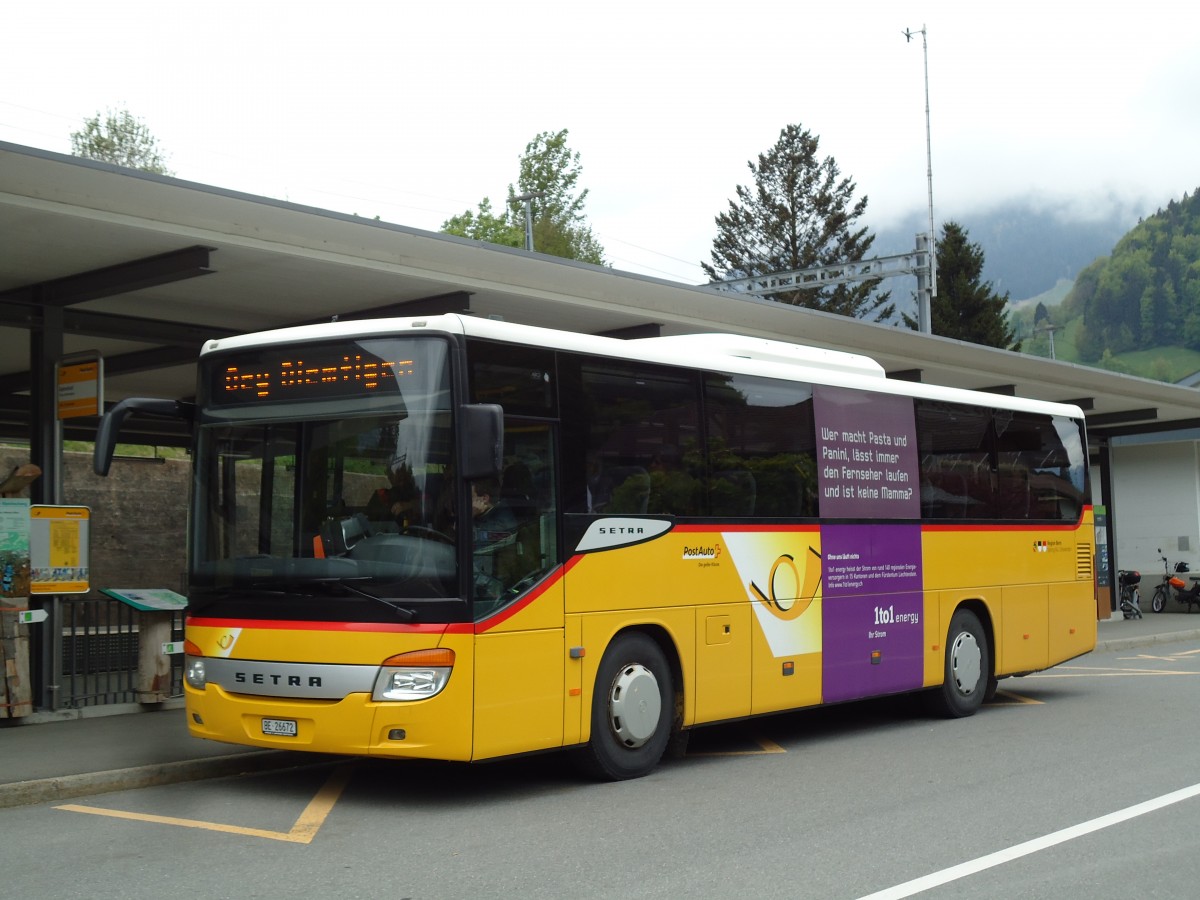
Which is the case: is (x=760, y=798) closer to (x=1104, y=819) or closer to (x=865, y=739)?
(x=1104, y=819)

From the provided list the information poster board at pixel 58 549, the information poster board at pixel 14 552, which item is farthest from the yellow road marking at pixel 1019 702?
the information poster board at pixel 14 552

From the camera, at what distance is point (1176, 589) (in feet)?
105

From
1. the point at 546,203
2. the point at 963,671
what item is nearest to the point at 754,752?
the point at 963,671

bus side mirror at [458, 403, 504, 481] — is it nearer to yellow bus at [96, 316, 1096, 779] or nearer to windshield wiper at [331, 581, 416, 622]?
yellow bus at [96, 316, 1096, 779]

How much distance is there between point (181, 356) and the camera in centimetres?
1709

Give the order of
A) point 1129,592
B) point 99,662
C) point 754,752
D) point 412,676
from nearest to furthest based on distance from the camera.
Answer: point 412,676
point 754,752
point 99,662
point 1129,592

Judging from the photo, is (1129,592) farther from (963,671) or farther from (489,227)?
(489,227)

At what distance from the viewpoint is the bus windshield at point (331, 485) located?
27.9 ft

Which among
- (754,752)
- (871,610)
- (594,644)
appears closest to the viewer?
(594,644)

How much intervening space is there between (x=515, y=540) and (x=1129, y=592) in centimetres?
2554

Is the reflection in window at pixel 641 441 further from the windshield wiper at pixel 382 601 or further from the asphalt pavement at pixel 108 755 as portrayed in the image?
the asphalt pavement at pixel 108 755

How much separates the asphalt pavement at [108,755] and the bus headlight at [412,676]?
7.61 ft

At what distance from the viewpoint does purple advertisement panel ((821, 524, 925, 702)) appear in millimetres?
11836

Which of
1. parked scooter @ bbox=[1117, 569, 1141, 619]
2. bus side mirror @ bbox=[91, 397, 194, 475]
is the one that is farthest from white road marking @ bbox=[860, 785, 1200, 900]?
parked scooter @ bbox=[1117, 569, 1141, 619]
